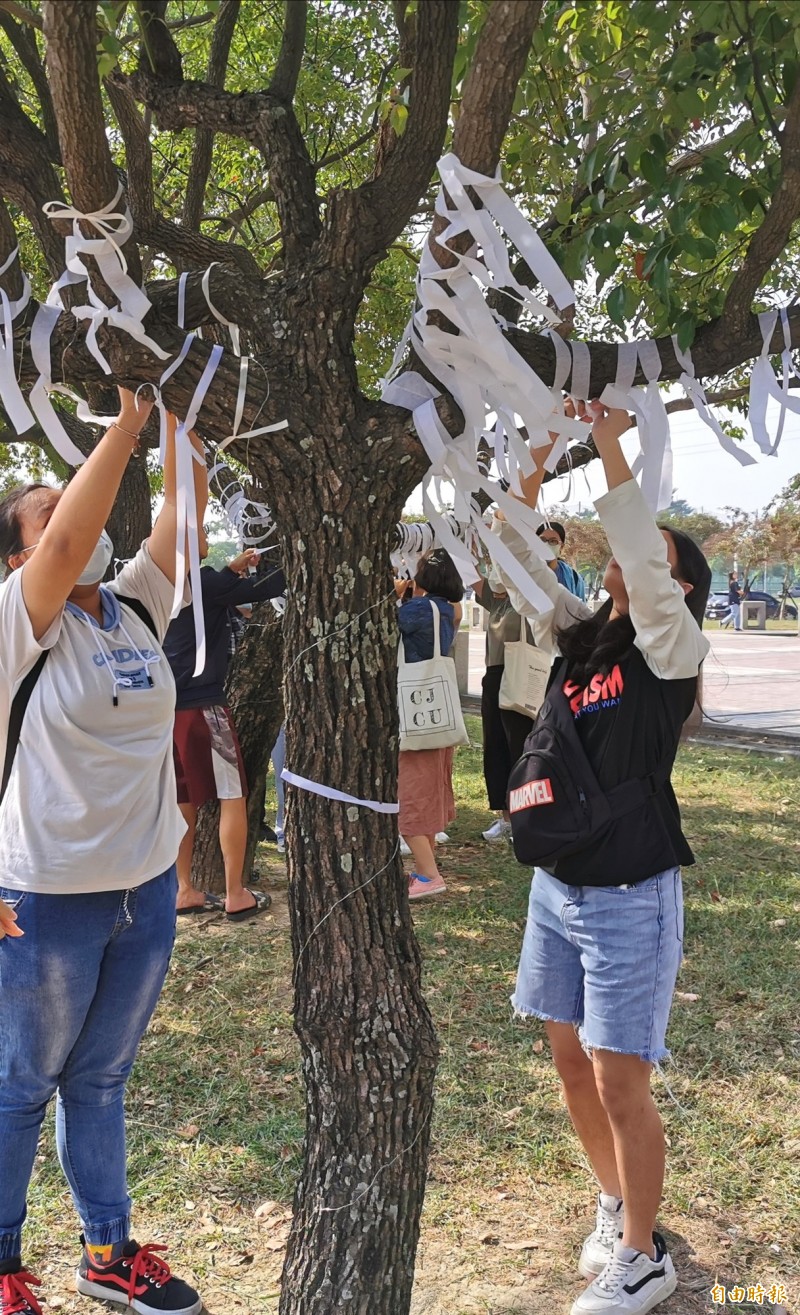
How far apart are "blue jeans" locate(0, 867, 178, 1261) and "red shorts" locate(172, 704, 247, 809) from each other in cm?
237

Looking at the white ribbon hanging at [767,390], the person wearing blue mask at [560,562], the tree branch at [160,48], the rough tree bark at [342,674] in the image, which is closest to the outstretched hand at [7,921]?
the rough tree bark at [342,674]

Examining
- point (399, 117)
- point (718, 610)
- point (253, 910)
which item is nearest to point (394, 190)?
point (399, 117)

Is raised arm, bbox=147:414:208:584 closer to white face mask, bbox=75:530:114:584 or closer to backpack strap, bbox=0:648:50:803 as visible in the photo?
white face mask, bbox=75:530:114:584

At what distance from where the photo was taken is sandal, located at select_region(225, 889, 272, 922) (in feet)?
15.4

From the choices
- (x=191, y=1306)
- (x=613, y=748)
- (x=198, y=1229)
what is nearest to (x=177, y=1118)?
(x=198, y=1229)

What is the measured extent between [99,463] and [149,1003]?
3.82ft

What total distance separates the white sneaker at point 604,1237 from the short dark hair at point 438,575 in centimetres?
315

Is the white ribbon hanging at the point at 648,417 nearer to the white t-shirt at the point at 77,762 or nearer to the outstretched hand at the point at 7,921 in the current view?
the white t-shirt at the point at 77,762

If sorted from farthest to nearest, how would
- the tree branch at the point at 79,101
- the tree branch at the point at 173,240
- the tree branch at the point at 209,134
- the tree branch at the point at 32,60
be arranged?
the tree branch at the point at 32,60 → the tree branch at the point at 173,240 → the tree branch at the point at 209,134 → the tree branch at the point at 79,101

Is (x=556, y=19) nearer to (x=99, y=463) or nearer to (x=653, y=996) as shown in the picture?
(x=99, y=463)

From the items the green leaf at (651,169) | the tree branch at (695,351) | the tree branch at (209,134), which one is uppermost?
the tree branch at (209,134)

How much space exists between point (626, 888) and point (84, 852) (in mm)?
1101

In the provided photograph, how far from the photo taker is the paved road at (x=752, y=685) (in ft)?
38.0

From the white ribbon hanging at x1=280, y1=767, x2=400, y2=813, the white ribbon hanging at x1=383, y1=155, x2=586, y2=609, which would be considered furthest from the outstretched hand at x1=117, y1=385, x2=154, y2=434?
the white ribbon hanging at x1=280, y1=767, x2=400, y2=813
